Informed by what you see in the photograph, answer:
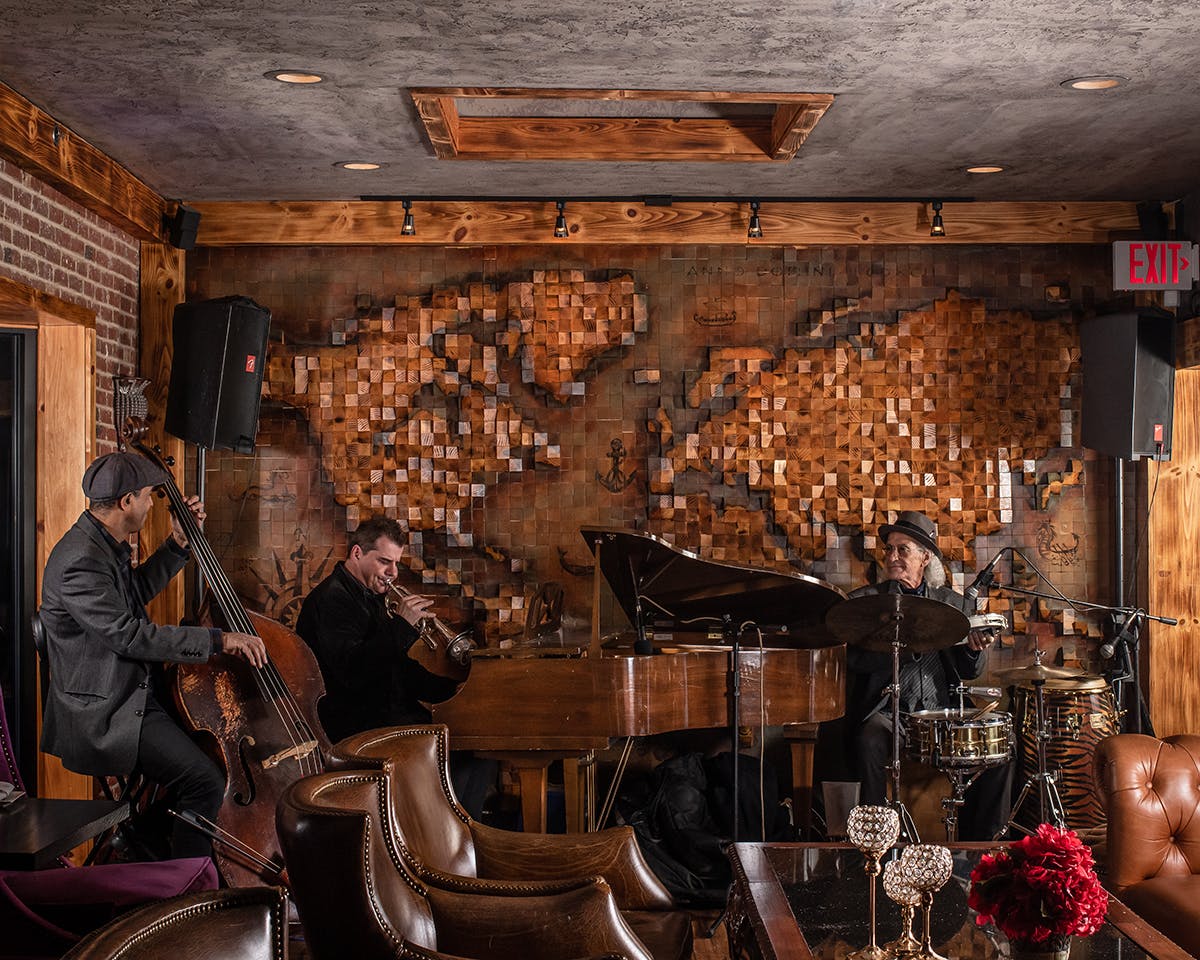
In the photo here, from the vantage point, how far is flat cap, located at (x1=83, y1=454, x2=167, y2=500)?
3.94 metres

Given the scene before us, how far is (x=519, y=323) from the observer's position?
5.66 metres

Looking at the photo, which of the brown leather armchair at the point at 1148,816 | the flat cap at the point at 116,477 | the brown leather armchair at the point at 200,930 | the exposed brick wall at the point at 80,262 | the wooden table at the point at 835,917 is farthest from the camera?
the exposed brick wall at the point at 80,262

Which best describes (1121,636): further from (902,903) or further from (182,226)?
(182,226)

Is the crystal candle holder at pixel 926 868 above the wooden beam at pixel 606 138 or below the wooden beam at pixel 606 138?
below

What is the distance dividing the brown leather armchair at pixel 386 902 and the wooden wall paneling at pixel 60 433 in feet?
8.30

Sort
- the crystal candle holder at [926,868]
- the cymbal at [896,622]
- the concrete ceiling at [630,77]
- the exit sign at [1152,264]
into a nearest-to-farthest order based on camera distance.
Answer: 1. the crystal candle holder at [926,868]
2. the concrete ceiling at [630,77]
3. the cymbal at [896,622]
4. the exit sign at [1152,264]

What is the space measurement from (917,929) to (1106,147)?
3197 millimetres

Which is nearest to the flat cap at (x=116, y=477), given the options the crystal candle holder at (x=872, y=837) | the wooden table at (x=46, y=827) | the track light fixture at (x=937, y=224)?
the wooden table at (x=46, y=827)

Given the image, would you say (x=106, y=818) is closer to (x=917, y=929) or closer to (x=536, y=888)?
(x=536, y=888)

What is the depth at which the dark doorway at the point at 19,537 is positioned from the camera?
468 cm

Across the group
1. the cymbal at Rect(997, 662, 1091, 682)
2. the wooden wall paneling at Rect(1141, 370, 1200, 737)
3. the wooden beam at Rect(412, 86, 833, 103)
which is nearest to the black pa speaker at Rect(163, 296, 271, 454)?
the wooden beam at Rect(412, 86, 833, 103)

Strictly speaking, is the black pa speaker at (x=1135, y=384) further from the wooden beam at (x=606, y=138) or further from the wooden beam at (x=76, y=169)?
the wooden beam at (x=76, y=169)

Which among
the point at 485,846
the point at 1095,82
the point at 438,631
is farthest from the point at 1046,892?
the point at 438,631

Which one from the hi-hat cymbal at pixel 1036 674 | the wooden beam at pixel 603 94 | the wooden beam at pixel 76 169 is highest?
the wooden beam at pixel 603 94
